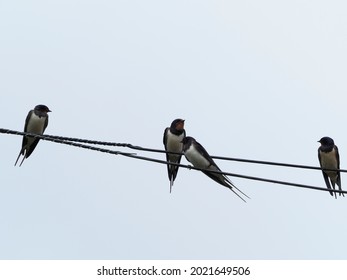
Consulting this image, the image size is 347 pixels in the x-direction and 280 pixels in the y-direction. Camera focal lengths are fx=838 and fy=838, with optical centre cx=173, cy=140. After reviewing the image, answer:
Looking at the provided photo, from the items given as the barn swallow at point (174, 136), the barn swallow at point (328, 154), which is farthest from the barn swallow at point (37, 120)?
the barn swallow at point (328, 154)

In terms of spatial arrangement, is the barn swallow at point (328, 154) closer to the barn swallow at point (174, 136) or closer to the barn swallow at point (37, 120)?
the barn swallow at point (174, 136)

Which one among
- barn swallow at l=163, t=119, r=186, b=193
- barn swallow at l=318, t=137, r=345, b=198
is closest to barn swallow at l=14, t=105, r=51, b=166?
barn swallow at l=163, t=119, r=186, b=193

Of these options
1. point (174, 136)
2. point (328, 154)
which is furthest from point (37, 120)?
point (328, 154)

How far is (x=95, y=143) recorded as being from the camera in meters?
5.57

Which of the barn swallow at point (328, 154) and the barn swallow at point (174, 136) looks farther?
the barn swallow at point (328, 154)

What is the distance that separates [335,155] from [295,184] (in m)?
4.28

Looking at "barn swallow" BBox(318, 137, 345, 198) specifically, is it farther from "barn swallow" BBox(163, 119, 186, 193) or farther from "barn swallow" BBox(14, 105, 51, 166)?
"barn swallow" BBox(14, 105, 51, 166)

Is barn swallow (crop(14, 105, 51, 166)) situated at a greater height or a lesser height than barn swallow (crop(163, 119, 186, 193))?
greater

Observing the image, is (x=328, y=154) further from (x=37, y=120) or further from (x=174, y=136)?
(x=37, y=120)

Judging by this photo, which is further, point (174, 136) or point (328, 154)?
point (328, 154)

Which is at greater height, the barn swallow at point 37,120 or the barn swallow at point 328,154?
the barn swallow at point 37,120

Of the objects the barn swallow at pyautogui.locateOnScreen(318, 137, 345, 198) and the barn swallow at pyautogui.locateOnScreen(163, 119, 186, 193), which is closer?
the barn swallow at pyautogui.locateOnScreen(163, 119, 186, 193)

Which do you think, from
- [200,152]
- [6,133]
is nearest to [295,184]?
[6,133]
